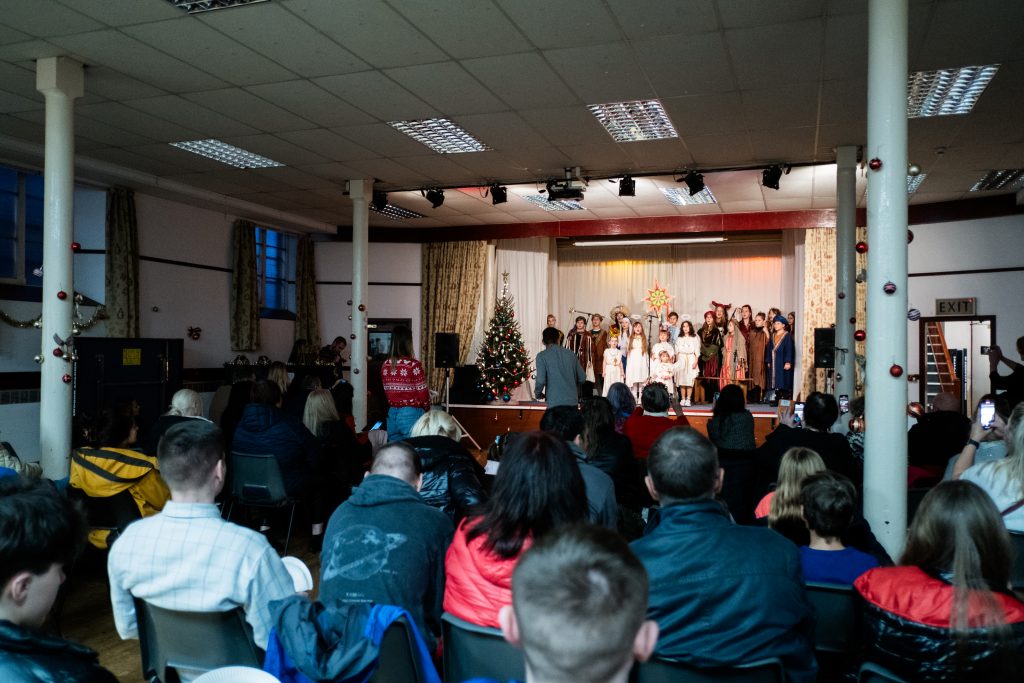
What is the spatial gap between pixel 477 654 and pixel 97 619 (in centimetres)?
310

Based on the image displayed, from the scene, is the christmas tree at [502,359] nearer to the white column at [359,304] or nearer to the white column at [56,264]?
the white column at [359,304]

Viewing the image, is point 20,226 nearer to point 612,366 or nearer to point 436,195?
point 436,195

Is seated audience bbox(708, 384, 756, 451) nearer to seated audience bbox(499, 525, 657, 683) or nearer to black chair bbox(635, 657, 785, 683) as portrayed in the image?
black chair bbox(635, 657, 785, 683)

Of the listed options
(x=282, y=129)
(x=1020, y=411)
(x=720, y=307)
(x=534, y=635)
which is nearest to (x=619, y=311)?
(x=720, y=307)

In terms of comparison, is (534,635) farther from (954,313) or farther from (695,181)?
(954,313)

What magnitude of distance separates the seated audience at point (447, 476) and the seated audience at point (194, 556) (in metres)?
1.32

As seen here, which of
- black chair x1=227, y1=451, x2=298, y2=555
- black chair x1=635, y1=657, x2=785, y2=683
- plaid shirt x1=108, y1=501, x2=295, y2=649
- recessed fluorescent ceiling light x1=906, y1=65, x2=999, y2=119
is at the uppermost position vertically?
recessed fluorescent ceiling light x1=906, y1=65, x2=999, y2=119

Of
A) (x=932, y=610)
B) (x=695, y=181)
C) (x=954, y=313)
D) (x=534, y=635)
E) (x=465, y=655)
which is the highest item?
(x=695, y=181)

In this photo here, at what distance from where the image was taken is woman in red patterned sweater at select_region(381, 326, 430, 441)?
19.7ft

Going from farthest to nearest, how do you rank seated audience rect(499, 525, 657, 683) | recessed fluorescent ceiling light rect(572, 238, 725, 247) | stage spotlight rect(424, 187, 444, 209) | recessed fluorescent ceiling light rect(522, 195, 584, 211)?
recessed fluorescent ceiling light rect(572, 238, 725, 247) < recessed fluorescent ceiling light rect(522, 195, 584, 211) < stage spotlight rect(424, 187, 444, 209) < seated audience rect(499, 525, 657, 683)

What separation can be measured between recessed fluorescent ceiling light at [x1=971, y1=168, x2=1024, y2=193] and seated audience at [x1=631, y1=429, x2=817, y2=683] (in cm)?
862

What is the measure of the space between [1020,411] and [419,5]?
3861 mm

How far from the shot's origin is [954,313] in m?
10.2

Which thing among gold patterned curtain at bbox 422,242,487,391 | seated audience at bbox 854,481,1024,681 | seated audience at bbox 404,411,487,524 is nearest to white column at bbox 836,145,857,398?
seated audience at bbox 404,411,487,524
